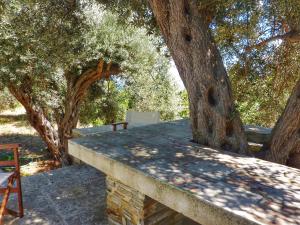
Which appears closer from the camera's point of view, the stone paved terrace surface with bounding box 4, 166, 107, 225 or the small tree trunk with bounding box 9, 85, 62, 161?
the stone paved terrace surface with bounding box 4, 166, 107, 225

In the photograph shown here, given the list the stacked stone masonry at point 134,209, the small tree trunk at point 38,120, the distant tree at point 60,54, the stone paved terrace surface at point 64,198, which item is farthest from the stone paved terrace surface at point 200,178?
the small tree trunk at point 38,120

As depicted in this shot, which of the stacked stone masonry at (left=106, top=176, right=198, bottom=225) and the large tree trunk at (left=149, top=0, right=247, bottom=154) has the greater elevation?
the large tree trunk at (left=149, top=0, right=247, bottom=154)

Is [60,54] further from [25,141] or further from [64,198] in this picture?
[25,141]

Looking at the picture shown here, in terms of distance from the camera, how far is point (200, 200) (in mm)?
2303

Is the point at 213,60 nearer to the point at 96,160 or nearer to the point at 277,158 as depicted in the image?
the point at 277,158

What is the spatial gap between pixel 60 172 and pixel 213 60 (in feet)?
12.1

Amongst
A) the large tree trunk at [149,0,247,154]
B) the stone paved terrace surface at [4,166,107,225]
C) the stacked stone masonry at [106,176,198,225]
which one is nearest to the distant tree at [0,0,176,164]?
the large tree trunk at [149,0,247,154]

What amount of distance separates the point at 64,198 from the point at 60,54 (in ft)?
12.5

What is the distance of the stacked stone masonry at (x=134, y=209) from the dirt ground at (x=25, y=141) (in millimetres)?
6517

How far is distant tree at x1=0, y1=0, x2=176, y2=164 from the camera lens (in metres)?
6.16

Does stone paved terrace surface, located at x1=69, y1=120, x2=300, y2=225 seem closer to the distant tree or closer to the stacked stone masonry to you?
the stacked stone masonry

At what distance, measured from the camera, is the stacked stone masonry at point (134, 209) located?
10.4 feet

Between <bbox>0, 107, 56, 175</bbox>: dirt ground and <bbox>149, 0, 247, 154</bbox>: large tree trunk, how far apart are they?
7117 millimetres

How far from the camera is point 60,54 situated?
7.01m
